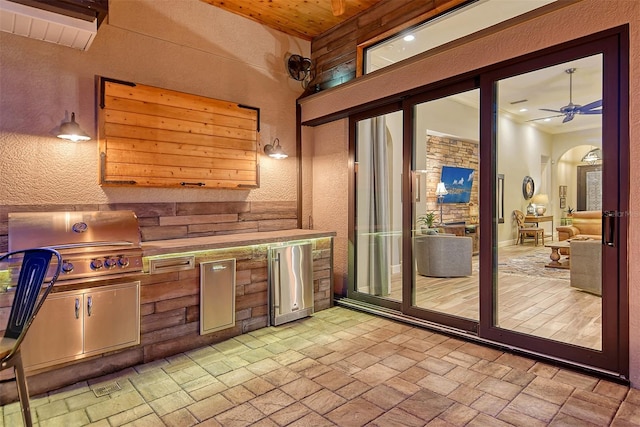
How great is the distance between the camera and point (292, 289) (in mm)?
3877

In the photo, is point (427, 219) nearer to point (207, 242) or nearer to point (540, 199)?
point (540, 199)

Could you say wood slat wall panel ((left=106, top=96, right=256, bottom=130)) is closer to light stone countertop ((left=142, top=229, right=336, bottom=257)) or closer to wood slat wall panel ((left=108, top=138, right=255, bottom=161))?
wood slat wall panel ((left=108, top=138, right=255, bottom=161))

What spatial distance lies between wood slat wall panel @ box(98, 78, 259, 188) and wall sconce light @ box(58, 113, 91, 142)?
18 centimetres

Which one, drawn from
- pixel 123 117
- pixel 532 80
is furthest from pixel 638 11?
pixel 123 117

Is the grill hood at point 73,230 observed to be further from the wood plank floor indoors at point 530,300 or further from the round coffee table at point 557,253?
the round coffee table at point 557,253

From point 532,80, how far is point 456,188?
4.55 feet

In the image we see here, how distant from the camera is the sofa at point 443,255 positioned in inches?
163

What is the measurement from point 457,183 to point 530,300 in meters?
1.45

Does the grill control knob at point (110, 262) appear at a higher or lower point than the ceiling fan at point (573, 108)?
lower

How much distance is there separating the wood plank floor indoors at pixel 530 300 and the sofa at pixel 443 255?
15 centimetres

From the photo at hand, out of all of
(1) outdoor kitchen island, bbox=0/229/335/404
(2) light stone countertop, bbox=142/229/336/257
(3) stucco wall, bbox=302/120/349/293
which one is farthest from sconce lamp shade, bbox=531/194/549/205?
(1) outdoor kitchen island, bbox=0/229/335/404

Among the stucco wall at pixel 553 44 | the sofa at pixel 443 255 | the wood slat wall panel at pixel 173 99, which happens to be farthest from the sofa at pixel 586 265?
the wood slat wall panel at pixel 173 99

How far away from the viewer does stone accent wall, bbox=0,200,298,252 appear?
123 inches

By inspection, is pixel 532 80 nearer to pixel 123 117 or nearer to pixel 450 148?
pixel 450 148
